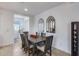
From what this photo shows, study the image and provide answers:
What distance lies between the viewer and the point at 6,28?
192 cm

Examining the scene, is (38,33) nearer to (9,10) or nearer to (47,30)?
(47,30)

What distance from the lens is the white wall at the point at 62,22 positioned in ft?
6.41

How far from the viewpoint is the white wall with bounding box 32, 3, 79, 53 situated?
6.41ft

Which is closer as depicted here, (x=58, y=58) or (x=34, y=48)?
(x=58, y=58)

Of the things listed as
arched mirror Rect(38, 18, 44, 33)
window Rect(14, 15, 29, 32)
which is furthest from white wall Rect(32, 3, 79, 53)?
window Rect(14, 15, 29, 32)

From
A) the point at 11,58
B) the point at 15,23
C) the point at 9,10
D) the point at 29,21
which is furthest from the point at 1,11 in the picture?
the point at 11,58

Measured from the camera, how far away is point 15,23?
1813mm

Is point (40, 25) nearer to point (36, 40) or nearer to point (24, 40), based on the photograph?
point (36, 40)

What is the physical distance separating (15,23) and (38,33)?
56cm

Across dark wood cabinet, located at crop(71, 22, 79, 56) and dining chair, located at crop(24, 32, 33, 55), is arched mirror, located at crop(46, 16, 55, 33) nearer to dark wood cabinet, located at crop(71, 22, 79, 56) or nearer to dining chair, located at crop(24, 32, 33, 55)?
dining chair, located at crop(24, 32, 33, 55)

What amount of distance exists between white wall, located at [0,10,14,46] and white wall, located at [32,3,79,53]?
0.59 m

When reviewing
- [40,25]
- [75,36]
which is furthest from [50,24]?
[75,36]

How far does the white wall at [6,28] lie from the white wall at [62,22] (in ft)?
1.93

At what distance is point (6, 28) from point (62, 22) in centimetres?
142
